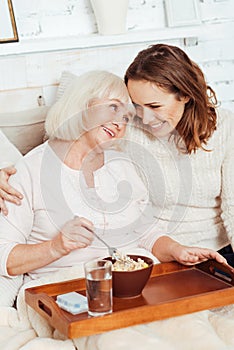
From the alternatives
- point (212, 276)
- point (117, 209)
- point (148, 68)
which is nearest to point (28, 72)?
point (148, 68)

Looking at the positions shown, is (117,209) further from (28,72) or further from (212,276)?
(28,72)

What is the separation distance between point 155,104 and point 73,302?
80 centimetres

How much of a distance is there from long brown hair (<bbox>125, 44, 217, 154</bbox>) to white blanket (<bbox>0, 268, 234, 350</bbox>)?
26.7 inches

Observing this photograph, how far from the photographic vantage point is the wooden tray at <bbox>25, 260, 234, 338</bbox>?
1.53 meters

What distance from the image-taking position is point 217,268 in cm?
188

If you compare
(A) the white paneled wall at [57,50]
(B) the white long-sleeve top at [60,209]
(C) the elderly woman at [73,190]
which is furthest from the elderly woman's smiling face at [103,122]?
(A) the white paneled wall at [57,50]

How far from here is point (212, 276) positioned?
1860 millimetres

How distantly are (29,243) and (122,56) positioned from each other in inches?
46.4

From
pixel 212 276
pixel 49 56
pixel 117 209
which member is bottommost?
pixel 212 276

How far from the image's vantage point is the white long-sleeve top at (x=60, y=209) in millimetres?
1909

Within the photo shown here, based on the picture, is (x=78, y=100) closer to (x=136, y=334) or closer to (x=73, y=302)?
(x=73, y=302)

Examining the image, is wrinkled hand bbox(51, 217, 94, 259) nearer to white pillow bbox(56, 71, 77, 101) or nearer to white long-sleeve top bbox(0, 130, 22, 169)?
white long-sleeve top bbox(0, 130, 22, 169)

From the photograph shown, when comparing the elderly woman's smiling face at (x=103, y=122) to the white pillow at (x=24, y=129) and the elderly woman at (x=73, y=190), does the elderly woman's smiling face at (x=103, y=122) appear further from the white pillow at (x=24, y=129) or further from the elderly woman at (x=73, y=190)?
the white pillow at (x=24, y=129)

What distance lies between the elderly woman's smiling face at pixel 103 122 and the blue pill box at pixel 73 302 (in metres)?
0.50
